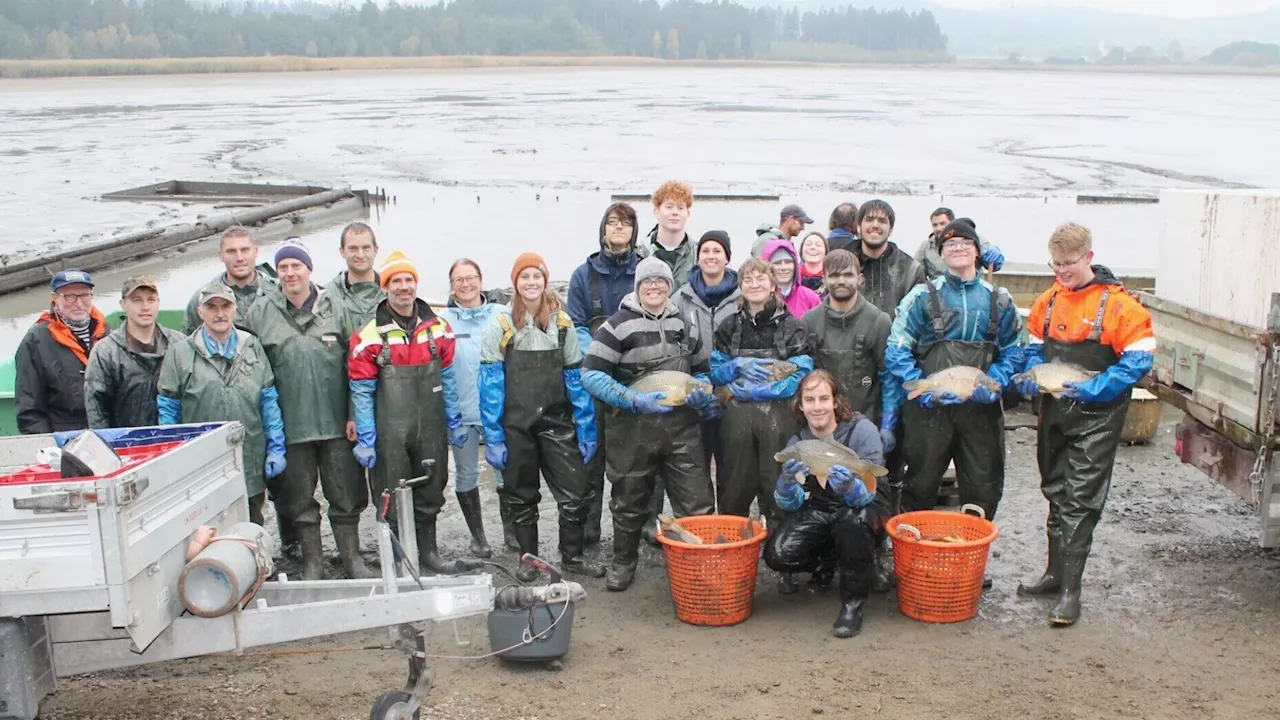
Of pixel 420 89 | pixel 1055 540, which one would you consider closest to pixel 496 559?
pixel 1055 540

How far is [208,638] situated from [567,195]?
2348 centimetres

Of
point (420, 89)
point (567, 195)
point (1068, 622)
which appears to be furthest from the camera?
point (420, 89)

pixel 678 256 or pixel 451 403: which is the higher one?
pixel 678 256

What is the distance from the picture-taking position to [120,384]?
6105 millimetres

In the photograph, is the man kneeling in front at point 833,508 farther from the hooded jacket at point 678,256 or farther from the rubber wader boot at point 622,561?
the hooded jacket at point 678,256

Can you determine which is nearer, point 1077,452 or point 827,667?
point 827,667

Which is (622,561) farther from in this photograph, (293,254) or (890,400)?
(293,254)

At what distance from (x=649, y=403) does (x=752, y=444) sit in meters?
0.63

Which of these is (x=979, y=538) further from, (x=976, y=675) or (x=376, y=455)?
(x=376, y=455)

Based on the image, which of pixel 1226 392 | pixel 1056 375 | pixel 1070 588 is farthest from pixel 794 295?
pixel 1226 392

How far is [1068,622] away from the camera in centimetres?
588

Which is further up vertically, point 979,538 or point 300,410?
point 300,410

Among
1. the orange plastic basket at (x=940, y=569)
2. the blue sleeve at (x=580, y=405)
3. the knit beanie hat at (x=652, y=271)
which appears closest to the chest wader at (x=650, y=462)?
the blue sleeve at (x=580, y=405)

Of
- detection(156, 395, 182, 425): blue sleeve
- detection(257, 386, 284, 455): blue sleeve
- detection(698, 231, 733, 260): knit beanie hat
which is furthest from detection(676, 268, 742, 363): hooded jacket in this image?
Answer: detection(156, 395, 182, 425): blue sleeve
